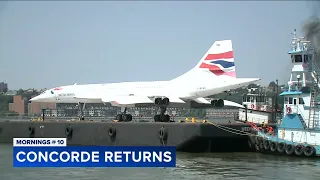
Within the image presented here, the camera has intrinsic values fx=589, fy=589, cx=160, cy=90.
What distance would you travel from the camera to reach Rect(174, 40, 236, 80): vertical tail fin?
5419 cm

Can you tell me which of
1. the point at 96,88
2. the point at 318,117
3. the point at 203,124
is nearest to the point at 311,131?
the point at 318,117

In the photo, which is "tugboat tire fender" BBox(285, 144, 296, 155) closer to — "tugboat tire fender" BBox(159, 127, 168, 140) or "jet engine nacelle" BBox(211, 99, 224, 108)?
"tugboat tire fender" BBox(159, 127, 168, 140)

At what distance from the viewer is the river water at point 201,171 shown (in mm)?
33656

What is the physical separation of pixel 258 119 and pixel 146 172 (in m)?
22.5

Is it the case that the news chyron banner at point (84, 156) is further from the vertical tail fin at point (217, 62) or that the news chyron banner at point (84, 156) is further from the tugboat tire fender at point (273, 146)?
the vertical tail fin at point (217, 62)

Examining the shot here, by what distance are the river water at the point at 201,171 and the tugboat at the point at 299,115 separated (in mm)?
1056

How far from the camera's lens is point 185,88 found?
5612 cm

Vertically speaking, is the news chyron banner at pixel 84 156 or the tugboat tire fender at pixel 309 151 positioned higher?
the news chyron banner at pixel 84 156

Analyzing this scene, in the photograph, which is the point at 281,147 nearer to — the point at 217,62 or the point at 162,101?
the point at 217,62

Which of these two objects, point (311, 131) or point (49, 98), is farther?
point (49, 98)

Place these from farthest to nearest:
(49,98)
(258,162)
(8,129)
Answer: (49,98) < (8,129) < (258,162)

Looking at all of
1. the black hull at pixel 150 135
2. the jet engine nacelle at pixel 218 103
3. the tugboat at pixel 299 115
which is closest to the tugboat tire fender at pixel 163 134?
the black hull at pixel 150 135

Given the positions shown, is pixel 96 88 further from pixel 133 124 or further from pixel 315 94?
pixel 315 94

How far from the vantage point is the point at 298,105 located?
42625mm
